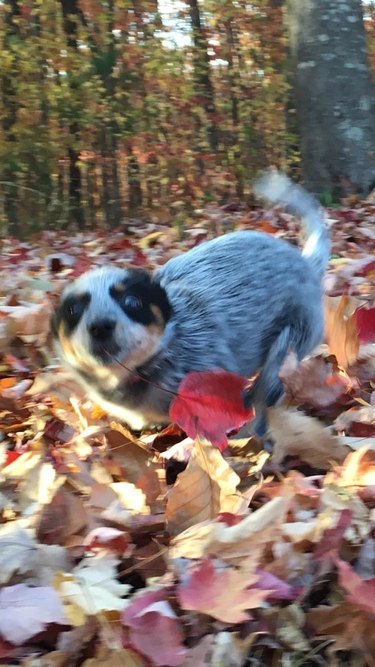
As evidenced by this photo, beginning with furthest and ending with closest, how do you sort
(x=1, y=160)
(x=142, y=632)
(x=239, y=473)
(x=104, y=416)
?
(x=1, y=160) < (x=104, y=416) < (x=239, y=473) < (x=142, y=632)

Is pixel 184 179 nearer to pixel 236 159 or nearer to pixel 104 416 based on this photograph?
pixel 236 159

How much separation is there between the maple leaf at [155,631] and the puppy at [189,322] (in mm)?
957

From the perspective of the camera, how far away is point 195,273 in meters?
3.00

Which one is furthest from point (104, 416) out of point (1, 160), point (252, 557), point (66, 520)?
point (1, 160)

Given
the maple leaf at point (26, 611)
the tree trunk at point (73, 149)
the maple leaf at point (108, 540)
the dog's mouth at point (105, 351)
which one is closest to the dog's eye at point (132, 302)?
the dog's mouth at point (105, 351)

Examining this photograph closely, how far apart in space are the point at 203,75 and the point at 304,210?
25.6ft

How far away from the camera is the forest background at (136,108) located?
10.1 meters

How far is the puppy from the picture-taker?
2.48 metres

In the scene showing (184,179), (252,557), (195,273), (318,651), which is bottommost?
(318,651)

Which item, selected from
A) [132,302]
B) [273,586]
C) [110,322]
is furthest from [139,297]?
[273,586]

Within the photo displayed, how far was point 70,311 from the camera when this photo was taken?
2.51 meters

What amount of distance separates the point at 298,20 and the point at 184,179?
10.7ft

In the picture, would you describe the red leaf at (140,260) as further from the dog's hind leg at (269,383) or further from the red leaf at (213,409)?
the red leaf at (213,409)

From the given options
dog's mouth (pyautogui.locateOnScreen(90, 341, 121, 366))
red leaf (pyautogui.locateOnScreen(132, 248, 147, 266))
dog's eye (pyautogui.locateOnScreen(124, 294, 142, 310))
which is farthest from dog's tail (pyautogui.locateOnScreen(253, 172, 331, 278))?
red leaf (pyautogui.locateOnScreen(132, 248, 147, 266))
